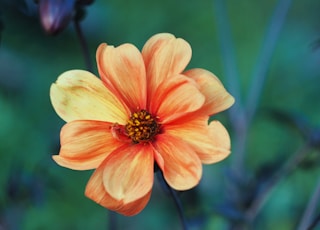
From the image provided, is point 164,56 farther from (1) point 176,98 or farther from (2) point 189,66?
(2) point 189,66

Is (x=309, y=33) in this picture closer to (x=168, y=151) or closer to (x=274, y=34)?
(x=274, y=34)

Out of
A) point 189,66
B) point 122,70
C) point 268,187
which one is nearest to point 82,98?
point 122,70

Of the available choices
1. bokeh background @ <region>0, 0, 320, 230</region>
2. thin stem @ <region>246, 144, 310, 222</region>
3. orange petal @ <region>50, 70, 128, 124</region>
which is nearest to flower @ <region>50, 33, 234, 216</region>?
orange petal @ <region>50, 70, 128, 124</region>

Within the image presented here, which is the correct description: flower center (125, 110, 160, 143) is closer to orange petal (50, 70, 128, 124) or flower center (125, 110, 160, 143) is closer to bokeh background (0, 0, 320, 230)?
orange petal (50, 70, 128, 124)

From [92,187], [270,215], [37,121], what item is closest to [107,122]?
[92,187]

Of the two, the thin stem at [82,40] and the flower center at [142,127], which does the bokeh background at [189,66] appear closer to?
the thin stem at [82,40]

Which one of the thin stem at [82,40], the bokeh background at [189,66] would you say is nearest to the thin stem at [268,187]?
the bokeh background at [189,66]
